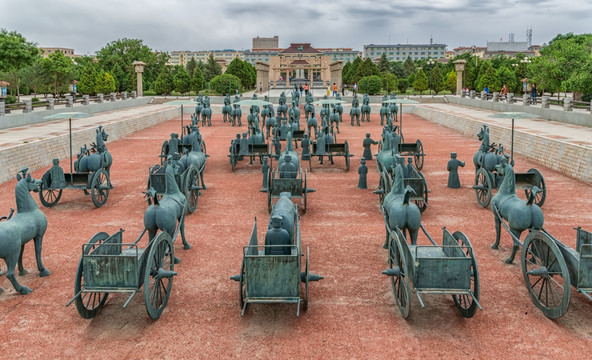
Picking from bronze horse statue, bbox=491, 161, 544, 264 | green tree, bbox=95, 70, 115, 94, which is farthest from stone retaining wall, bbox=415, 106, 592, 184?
green tree, bbox=95, 70, 115, 94

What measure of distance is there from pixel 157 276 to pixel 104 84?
53727 millimetres

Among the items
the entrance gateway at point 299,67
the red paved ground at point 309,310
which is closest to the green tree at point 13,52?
the red paved ground at point 309,310

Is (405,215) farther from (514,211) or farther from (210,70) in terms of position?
(210,70)

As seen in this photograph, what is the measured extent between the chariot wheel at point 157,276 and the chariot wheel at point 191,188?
436cm

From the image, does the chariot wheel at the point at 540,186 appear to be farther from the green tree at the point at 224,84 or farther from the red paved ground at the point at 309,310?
the green tree at the point at 224,84

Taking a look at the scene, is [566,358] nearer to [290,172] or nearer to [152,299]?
[152,299]

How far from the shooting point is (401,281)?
24.7ft

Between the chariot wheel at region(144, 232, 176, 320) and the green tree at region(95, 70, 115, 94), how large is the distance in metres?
52.4

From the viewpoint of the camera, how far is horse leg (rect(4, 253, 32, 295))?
7.89 metres

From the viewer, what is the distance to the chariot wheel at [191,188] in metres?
12.5

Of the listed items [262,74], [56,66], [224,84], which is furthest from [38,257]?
[262,74]

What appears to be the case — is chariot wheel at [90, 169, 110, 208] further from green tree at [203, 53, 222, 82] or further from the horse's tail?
green tree at [203, 53, 222, 82]

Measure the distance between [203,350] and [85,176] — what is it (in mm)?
8736

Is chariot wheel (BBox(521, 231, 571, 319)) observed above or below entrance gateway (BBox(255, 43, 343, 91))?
below
